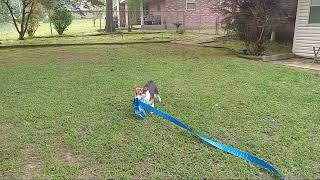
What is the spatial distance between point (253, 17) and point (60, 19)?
1401cm

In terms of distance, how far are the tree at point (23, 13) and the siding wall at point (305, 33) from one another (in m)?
13.5

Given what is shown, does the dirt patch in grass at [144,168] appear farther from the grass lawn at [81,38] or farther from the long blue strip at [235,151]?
the grass lawn at [81,38]

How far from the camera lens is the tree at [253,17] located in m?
8.61

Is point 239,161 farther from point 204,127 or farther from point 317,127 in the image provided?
point 317,127

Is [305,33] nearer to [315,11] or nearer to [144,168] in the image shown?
[315,11]

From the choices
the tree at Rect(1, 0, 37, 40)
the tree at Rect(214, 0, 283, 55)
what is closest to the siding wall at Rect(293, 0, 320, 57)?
A: the tree at Rect(214, 0, 283, 55)

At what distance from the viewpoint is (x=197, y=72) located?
684 cm

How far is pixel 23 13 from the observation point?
1680 cm

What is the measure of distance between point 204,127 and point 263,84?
8.29 ft

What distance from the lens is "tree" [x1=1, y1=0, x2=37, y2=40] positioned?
16703 millimetres

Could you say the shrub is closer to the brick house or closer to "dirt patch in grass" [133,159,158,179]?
the brick house

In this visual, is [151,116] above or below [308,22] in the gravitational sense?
below

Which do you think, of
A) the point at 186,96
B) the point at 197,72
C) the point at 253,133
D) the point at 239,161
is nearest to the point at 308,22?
the point at 197,72

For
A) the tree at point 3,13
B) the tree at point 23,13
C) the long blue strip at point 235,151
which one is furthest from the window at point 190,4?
the long blue strip at point 235,151
